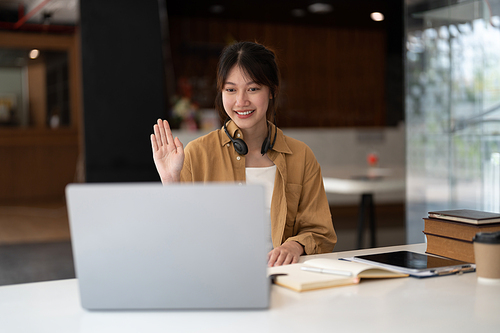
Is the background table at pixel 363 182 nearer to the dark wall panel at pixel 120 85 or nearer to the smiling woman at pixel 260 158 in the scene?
the dark wall panel at pixel 120 85

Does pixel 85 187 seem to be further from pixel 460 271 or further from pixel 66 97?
pixel 66 97

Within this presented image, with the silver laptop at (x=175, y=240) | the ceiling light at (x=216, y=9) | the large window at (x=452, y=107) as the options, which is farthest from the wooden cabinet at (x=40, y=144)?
the silver laptop at (x=175, y=240)

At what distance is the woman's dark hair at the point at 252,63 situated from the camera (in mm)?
1681

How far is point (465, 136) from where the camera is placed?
12.0ft

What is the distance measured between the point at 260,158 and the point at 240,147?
3.6 inches

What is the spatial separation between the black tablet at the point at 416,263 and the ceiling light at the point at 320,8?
6.34m

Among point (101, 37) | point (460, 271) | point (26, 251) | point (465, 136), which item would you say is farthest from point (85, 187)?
point (26, 251)

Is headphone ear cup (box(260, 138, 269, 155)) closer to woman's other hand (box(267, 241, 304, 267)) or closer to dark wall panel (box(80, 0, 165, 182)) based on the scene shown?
woman's other hand (box(267, 241, 304, 267))

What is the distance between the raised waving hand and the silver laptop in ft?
1.97

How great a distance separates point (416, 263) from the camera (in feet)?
4.11

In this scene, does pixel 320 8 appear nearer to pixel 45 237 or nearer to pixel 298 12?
pixel 298 12

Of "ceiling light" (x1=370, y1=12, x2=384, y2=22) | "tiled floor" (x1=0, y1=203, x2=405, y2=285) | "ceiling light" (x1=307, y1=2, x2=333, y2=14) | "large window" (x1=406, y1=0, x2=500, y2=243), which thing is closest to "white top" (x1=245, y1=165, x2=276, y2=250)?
"large window" (x1=406, y1=0, x2=500, y2=243)

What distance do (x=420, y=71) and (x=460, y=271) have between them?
2.93 metres

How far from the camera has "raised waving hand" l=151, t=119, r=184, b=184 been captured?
4.87 ft
